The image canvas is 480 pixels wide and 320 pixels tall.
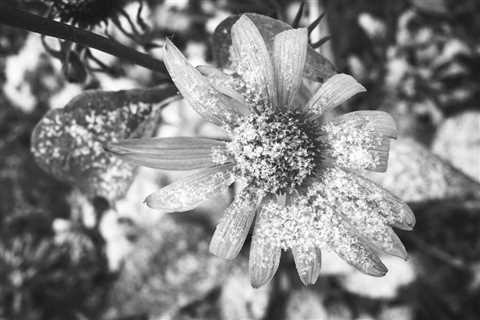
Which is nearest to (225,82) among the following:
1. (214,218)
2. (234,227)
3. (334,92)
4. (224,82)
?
(224,82)

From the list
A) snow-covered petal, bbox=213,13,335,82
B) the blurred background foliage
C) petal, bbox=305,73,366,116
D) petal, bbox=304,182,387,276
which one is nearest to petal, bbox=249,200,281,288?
Result: petal, bbox=304,182,387,276

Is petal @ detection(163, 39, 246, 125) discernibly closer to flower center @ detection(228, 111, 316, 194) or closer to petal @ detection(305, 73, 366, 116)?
flower center @ detection(228, 111, 316, 194)

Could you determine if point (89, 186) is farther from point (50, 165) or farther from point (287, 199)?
point (287, 199)

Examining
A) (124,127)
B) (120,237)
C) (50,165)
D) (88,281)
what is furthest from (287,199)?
(88,281)

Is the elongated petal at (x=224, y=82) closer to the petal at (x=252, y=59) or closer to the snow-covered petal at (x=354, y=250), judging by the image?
the petal at (x=252, y=59)

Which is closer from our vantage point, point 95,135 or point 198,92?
point 198,92

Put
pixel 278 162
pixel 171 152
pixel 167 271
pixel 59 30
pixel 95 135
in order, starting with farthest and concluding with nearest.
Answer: pixel 167 271 < pixel 95 135 < pixel 278 162 < pixel 171 152 < pixel 59 30

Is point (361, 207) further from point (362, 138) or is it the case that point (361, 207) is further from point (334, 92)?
point (334, 92)
